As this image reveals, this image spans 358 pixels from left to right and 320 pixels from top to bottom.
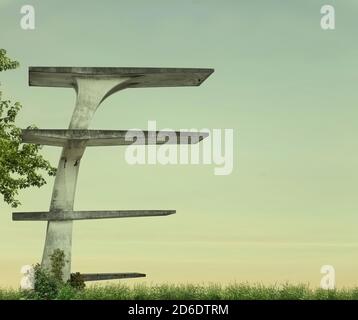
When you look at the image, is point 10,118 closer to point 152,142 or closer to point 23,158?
point 23,158

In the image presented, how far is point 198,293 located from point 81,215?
4445 mm

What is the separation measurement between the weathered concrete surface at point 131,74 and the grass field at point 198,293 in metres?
6.69

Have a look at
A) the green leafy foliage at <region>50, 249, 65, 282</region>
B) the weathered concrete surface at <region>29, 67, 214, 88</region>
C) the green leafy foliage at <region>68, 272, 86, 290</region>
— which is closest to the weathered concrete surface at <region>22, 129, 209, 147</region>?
the weathered concrete surface at <region>29, 67, 214, 88</region>

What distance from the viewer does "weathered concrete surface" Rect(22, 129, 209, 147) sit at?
2381cm

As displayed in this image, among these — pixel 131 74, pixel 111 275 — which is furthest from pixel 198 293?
pixel 131 74

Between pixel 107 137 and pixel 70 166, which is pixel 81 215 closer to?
pixel 70 166

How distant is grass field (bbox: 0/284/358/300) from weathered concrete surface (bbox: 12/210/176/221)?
7.45ft

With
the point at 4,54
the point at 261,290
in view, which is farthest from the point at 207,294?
the point at 4,54

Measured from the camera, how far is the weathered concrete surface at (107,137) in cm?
2381

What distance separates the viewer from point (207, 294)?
2409cm
